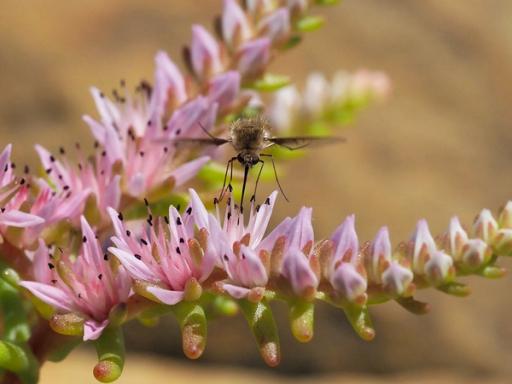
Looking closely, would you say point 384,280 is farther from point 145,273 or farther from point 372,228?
point 372,228

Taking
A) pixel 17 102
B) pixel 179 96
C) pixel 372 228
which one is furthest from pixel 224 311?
pixel 17 102

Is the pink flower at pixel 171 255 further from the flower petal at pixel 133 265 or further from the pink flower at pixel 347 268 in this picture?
the pink flower at pixel 347 268

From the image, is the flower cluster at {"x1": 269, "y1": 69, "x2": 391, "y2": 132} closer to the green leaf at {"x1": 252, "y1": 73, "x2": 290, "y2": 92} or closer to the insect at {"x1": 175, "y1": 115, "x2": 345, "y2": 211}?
the green leaf at {"x1": 252, "y1": 73, "x2": 290, "y2": 92}

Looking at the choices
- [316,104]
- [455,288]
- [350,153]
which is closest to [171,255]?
[455,288]

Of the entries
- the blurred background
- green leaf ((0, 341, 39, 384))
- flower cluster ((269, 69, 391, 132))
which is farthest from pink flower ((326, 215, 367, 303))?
→ the blurred background

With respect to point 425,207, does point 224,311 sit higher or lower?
higher

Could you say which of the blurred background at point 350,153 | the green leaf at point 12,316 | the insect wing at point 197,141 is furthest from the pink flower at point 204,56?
the blurred background at point 350,153

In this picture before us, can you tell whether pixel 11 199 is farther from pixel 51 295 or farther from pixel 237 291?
pixel 237 291
